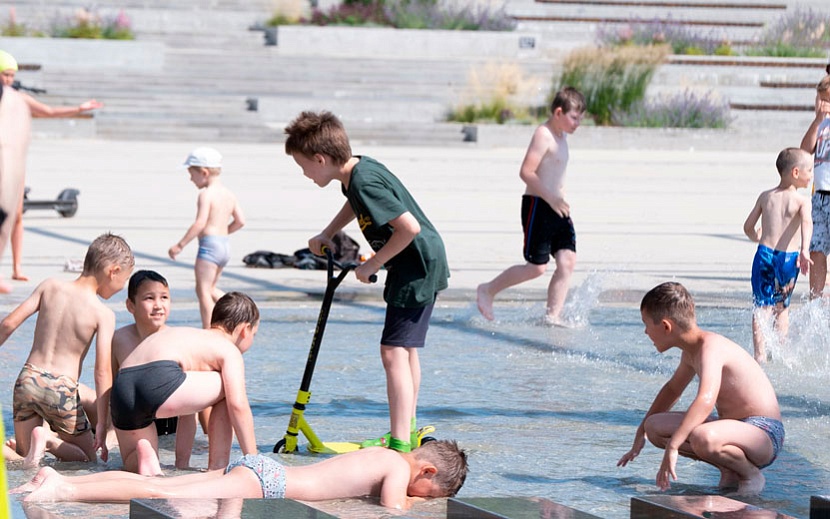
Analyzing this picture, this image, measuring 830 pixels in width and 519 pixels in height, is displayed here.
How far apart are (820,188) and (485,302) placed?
238cm

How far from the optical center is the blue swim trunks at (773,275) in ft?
25.4

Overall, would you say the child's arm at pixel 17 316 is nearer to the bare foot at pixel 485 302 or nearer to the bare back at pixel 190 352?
the bare back at pixel 190 352

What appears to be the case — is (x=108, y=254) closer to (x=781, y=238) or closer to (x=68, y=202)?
(x=781, y=238)

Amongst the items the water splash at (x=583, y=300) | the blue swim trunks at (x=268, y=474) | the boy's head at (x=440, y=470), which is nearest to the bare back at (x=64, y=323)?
the blue swim trunks at (x=268, y=474)

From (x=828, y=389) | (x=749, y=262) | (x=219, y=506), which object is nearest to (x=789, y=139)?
(x=749, y=262)

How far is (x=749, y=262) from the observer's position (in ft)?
38.5

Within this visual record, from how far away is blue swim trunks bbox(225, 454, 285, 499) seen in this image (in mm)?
4625

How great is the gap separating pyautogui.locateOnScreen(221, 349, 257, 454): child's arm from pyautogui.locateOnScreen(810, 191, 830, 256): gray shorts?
4.77 metres

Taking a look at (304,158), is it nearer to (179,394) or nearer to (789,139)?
(179,394)

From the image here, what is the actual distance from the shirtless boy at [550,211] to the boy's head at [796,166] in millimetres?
1570

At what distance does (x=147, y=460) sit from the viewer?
4883 millimetres

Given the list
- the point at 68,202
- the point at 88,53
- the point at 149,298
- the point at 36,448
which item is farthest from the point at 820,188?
the point at 88,53

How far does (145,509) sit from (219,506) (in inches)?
9.4

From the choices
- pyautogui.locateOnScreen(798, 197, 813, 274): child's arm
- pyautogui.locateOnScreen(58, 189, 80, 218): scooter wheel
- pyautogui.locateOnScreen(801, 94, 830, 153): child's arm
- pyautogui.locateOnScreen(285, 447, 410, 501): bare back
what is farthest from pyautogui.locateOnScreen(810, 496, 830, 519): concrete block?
pyautogui.locateOnScreen(58, 189, 80, 218): scooter wheel
